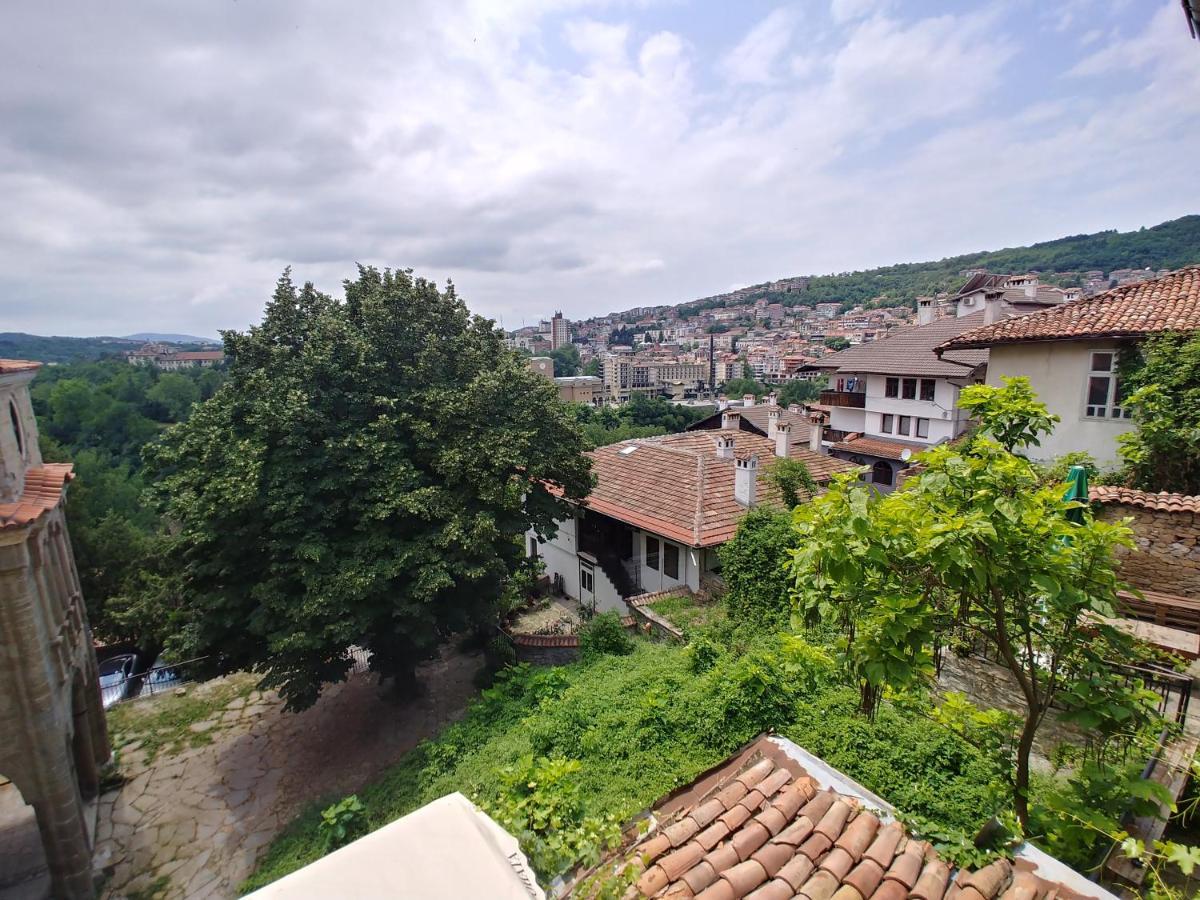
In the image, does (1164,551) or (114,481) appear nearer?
(1164,551)

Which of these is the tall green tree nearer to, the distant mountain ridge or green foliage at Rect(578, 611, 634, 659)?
green foliage at Rect(578, 611, 634, 659)

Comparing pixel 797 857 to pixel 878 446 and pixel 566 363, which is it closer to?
pixel 878 446

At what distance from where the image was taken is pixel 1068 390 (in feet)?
41.0

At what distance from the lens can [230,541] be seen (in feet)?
36.1

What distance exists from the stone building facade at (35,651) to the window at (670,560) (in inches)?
492

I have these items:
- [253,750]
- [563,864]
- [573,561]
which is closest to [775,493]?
[573,561]

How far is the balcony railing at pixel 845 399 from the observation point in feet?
102

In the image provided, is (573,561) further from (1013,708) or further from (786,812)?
(786,812)

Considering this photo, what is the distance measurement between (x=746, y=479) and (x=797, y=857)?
12.1 meters

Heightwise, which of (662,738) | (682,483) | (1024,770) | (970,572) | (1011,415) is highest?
(1011,415)

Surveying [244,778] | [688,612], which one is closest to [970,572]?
[688,612]

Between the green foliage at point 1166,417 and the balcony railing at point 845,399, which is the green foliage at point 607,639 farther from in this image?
the balcony railing at point 845,399

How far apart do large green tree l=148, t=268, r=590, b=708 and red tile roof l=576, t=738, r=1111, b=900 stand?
744 cm

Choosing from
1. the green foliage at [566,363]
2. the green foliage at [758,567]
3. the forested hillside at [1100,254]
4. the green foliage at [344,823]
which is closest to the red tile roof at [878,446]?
the green foliage at [758,567]
